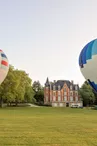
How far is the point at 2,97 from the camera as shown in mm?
60688

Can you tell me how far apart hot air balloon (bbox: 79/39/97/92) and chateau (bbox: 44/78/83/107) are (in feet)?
256

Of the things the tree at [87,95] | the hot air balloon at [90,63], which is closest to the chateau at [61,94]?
the tree at [87,95]

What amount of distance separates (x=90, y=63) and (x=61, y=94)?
82691 mm

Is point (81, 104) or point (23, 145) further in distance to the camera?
→ point (81, 104)

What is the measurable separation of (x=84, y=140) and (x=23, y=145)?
316 cm

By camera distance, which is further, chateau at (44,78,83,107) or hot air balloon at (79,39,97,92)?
chateau at (44,78,83,107)

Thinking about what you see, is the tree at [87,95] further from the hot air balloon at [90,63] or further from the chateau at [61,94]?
the hot air balloon at [90,63]

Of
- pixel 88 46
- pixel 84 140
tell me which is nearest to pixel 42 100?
pixel 88 46

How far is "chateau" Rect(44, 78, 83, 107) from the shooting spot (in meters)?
99.0

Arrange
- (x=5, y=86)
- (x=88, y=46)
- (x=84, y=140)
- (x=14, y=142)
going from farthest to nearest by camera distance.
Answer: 1. (x=5, y=86)
2. (x=88, y=46)
3. (x=84, y=140)
4. (x=14, y=142)

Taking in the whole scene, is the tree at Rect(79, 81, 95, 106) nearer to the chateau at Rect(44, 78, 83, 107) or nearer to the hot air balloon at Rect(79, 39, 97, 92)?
the chateau at Rect(44, 78, 83, 107)

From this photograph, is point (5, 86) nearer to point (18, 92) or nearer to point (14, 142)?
point (18, 92)

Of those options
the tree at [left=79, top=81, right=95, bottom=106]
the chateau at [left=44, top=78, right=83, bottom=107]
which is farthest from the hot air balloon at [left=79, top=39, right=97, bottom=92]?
the chateau at [left=44, top=78, right=83, bottom=107]

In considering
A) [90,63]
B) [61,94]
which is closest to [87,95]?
[61,94]
